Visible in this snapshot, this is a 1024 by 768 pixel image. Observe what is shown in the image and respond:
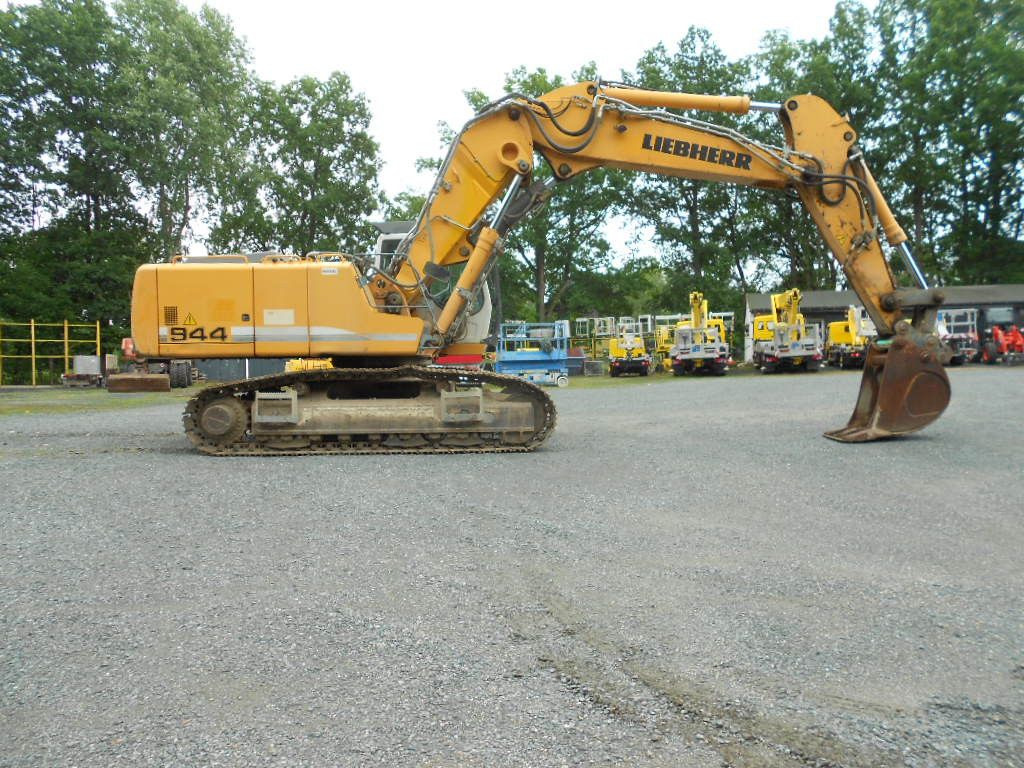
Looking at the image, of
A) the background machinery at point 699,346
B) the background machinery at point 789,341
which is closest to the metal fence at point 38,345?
the background machinery at point 699,346

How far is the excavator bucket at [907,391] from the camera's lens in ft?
31.4

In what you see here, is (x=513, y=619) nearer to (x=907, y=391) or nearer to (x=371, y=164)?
(x=907, y=391)

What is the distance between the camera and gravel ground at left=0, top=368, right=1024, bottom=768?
8.44ft

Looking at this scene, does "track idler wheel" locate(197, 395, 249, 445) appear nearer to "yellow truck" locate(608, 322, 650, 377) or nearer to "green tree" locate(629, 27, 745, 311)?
"yellow truck" locate(608, 322, 650, 377)

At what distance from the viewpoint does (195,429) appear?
9.19 m

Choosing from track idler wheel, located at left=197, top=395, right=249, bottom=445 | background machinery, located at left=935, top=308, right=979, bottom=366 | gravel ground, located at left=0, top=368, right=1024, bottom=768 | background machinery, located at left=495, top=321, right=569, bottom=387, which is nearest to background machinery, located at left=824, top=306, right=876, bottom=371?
background machinery, located at left=935, top=308, right=979, bottom=366

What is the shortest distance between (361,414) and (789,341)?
2496 cm

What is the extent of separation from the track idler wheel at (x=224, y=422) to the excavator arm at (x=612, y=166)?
7.61 feet

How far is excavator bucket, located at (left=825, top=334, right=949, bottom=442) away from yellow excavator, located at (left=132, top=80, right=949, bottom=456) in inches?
0.7

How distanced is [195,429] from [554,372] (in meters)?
17.2

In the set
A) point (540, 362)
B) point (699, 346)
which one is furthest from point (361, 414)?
point (699, 346)

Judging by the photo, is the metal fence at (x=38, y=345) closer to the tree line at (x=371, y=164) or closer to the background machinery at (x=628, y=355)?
the tree line at (x=371, y=164)

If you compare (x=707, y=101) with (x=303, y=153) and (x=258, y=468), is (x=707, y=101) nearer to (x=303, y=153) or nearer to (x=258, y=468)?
(x=258, y=468)

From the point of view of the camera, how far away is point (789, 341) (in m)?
30.4
